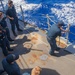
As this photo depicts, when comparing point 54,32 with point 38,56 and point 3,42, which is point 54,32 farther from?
point 3,42

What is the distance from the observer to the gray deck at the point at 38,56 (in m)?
8.84

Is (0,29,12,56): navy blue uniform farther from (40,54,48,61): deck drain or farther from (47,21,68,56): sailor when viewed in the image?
(47,21,68,56): sailor

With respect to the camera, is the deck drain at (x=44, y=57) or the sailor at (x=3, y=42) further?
the deck drain at (x=44, y=57)

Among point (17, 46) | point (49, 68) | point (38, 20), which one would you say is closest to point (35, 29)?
point (17, 46)

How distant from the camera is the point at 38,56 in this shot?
9648mm

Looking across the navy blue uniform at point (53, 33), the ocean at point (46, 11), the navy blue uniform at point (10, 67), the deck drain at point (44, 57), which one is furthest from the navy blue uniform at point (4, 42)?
the ocean at point (46, 11)

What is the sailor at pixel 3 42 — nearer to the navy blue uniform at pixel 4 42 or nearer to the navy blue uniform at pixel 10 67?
the navy blue uniform at pixel 4 42

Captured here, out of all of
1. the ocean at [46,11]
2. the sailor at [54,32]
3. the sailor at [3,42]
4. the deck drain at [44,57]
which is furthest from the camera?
the ocean at [46,11]

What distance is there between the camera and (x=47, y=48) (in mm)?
10141

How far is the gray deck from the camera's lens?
8.84 metres

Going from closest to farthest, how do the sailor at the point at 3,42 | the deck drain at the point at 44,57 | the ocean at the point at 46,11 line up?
the sailor at the point at 3,42 < the deck drain at the point at 44,57 < the ocean at the point at 46,11

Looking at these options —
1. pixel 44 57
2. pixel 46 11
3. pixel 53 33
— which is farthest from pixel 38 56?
pixel 46 11

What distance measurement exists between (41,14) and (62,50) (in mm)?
10167

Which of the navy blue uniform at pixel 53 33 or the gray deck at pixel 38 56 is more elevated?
the navy blue uniform at pixel 53 33
